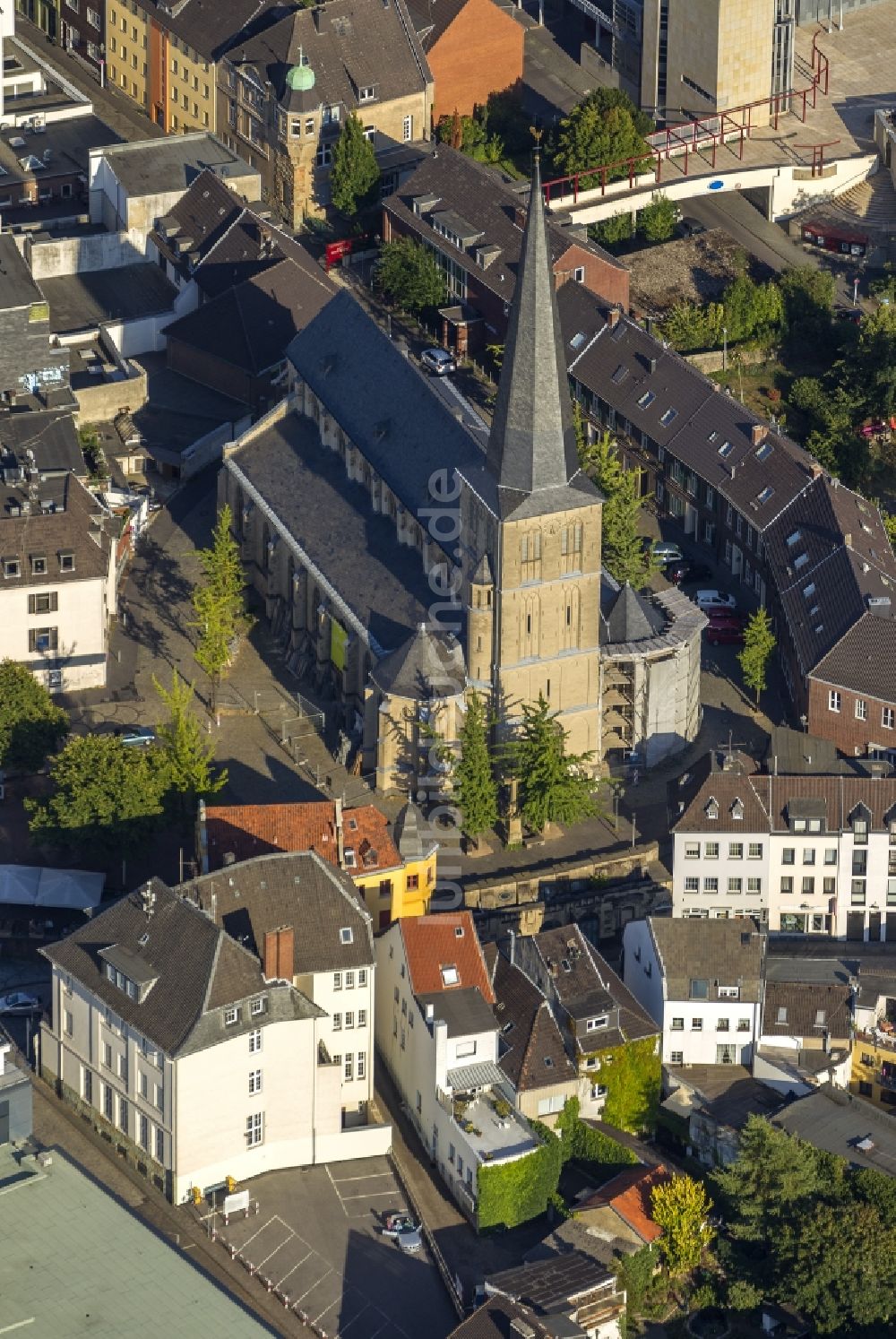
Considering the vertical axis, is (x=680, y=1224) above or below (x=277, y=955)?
below

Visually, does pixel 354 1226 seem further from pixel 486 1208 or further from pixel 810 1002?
pixel 810 1002

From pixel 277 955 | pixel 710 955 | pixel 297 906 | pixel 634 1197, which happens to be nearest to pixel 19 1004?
pixel 297 906

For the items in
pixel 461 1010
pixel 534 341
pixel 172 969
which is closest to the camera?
pixel 172 969

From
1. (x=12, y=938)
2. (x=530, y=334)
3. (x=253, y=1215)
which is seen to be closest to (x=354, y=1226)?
(x=253, y=1215)

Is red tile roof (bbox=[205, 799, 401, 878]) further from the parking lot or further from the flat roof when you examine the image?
the flat roof

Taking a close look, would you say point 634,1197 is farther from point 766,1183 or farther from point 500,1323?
point 500,1323

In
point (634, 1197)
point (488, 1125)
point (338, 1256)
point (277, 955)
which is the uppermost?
point (277, 955)

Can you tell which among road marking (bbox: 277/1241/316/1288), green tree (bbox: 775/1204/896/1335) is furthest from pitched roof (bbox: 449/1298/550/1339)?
green tree (bbox: 775/1204/896/1335)
